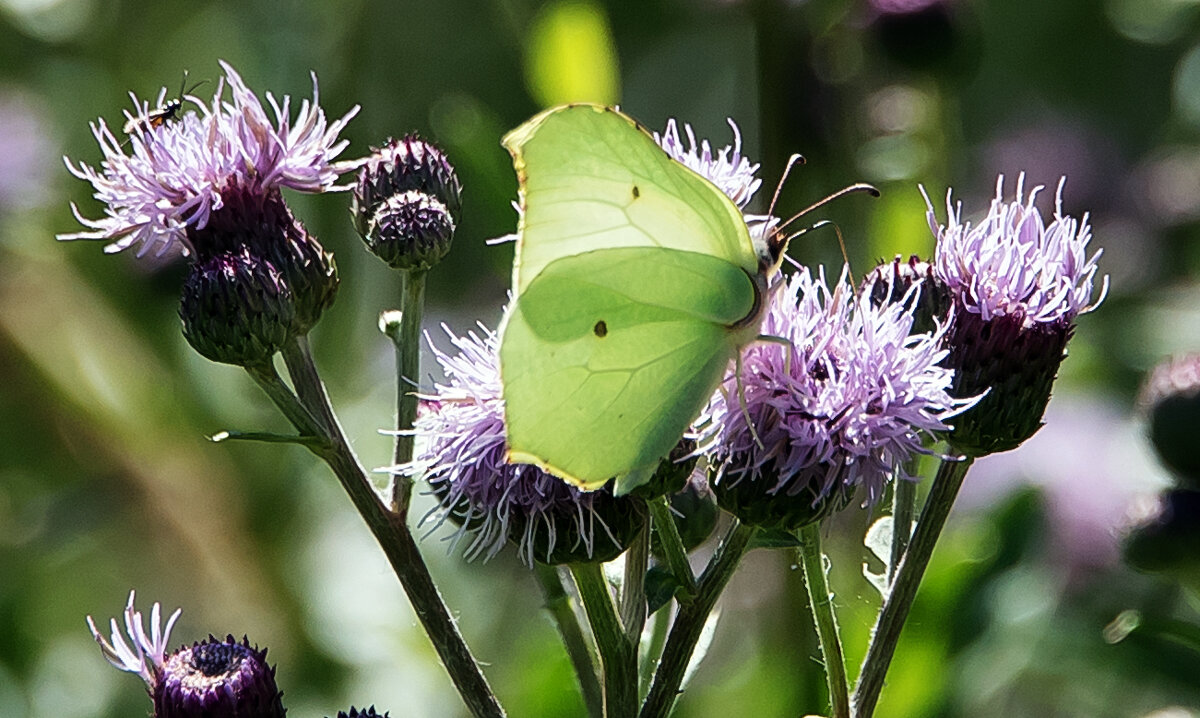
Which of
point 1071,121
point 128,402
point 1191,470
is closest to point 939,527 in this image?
point 1191,470

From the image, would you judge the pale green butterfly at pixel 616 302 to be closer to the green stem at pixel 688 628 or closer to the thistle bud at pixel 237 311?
the green stem at pixel 688 628

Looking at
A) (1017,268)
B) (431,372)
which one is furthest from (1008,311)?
(431,372)

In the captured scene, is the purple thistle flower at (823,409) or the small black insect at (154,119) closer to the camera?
the purple thistle flower at (823,409)

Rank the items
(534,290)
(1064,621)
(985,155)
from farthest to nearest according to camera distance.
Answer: (985,155), (1064,621), (534,290)

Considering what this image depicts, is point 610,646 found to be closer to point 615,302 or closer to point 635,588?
point 635,588

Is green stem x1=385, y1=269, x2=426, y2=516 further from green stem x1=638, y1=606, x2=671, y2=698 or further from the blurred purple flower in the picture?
the blurred purple flower

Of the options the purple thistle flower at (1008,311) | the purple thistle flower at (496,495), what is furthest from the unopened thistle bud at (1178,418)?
the purple thistle flower at (496,495)

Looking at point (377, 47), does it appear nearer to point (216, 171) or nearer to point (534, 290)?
point (216, 171)
